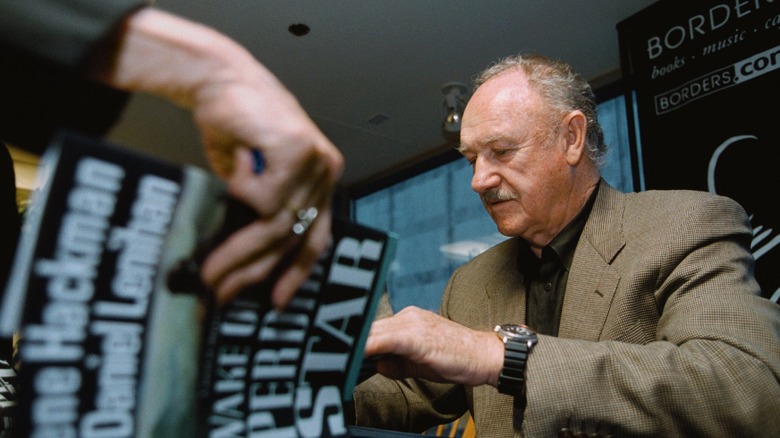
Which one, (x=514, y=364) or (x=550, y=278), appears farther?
(x=550, y=278)

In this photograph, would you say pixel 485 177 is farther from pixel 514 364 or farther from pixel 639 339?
pixel 514 364

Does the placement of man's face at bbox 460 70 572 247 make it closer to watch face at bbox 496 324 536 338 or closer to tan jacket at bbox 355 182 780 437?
tan jacket at bbox 355 182 780 437

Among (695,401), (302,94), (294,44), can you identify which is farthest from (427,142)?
(695,401)

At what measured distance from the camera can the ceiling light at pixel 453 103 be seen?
10.3 feet

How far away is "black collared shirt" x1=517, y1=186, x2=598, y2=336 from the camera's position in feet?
4.17

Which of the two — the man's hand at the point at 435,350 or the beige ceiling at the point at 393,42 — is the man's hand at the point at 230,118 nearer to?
the man's hand at the point at 435,350

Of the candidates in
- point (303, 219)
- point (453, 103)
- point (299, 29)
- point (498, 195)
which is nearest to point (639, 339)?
point (498, 195)

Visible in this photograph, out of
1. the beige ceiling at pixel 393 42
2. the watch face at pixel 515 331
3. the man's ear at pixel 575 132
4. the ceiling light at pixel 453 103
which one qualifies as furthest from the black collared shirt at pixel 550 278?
the ceiling light at pixel 453 103

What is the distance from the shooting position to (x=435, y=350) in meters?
0.65

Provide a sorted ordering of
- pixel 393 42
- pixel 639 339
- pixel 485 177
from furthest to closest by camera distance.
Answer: pixel 393 42 < pixel 485 177 < pixel 639 339

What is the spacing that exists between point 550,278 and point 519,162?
0.87ft

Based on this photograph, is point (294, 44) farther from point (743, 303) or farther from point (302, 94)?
point (743, 303)

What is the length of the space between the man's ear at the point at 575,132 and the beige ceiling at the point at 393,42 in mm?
1222

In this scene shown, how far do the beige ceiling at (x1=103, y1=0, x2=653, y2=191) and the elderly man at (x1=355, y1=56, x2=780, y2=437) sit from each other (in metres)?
1.21
